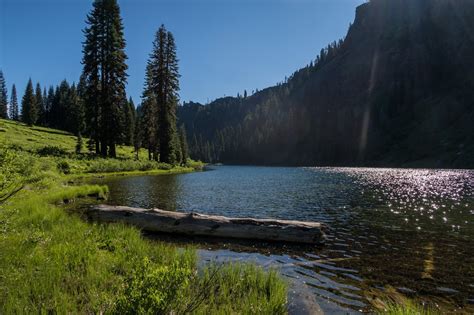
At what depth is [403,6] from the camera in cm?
18275

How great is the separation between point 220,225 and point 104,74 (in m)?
43.0

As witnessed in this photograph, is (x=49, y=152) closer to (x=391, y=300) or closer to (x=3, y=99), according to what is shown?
(x=391, y=300)

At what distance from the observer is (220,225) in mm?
13742

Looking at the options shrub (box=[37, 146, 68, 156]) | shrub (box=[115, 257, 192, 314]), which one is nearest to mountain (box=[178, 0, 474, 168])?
shrub (box=[37, 146, 68, 156])

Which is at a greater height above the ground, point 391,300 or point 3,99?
point 3,99

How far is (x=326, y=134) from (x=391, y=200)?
154216mm

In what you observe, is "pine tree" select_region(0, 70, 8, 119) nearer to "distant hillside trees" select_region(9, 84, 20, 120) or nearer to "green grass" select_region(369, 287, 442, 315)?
"distant hillside trees" select_region(9, 84, 20, 120)

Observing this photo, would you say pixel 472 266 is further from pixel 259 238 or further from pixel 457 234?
pixel 259 238

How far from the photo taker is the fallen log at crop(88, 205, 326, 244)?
513 inches

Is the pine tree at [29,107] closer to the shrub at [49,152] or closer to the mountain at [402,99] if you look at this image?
the shrub at [49,152]

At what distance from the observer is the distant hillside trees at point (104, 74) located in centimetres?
4828

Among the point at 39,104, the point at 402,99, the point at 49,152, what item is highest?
the point at 402,99

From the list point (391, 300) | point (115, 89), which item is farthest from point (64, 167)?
point (391, 300)

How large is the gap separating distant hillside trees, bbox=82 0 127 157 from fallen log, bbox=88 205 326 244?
3645 centimetres
